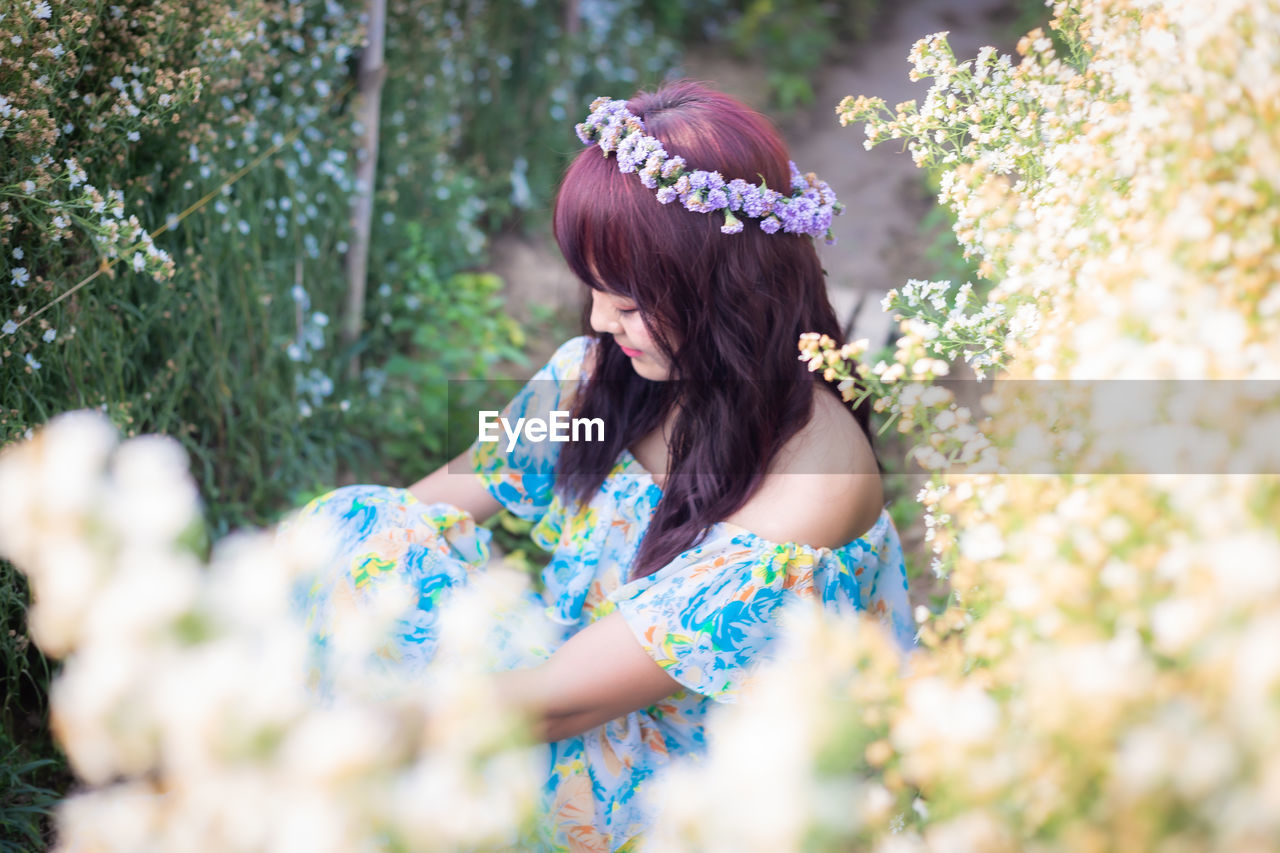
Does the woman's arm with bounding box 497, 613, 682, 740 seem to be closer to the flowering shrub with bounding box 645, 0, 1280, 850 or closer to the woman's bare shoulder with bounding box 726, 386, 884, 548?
the woman's bare shoulder with bounding box 726, 386, 884, 548

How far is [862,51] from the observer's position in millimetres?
6094

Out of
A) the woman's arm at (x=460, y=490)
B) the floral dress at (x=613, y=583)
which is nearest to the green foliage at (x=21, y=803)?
the floral dress at (x=613, y=583)

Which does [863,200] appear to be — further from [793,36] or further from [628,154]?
[628,154]

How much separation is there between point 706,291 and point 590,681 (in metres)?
0.67

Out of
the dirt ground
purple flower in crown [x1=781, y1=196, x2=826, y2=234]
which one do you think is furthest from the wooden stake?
purple flower in crown [x1=781, y1=196, x2=826, y2=234]

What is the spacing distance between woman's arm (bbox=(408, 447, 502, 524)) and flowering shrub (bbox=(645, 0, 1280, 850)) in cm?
118

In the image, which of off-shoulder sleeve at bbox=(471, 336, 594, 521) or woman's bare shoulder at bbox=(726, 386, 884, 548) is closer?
woman's bare shoulder at bbox=(726, 386, 884, 548)

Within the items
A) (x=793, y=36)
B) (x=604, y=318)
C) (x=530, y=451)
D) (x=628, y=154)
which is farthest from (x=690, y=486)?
(x=793, y=36)

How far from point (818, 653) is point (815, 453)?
0.95m

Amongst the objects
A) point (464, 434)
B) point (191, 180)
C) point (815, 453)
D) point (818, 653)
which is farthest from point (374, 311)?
point (818, 653)

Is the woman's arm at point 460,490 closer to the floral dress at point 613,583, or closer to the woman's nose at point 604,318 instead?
the floral dress at point 613,583

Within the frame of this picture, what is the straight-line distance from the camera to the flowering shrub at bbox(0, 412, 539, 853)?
60 centimetres

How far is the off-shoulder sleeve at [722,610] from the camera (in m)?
1.39

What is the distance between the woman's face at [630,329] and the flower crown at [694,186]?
0.66ft
